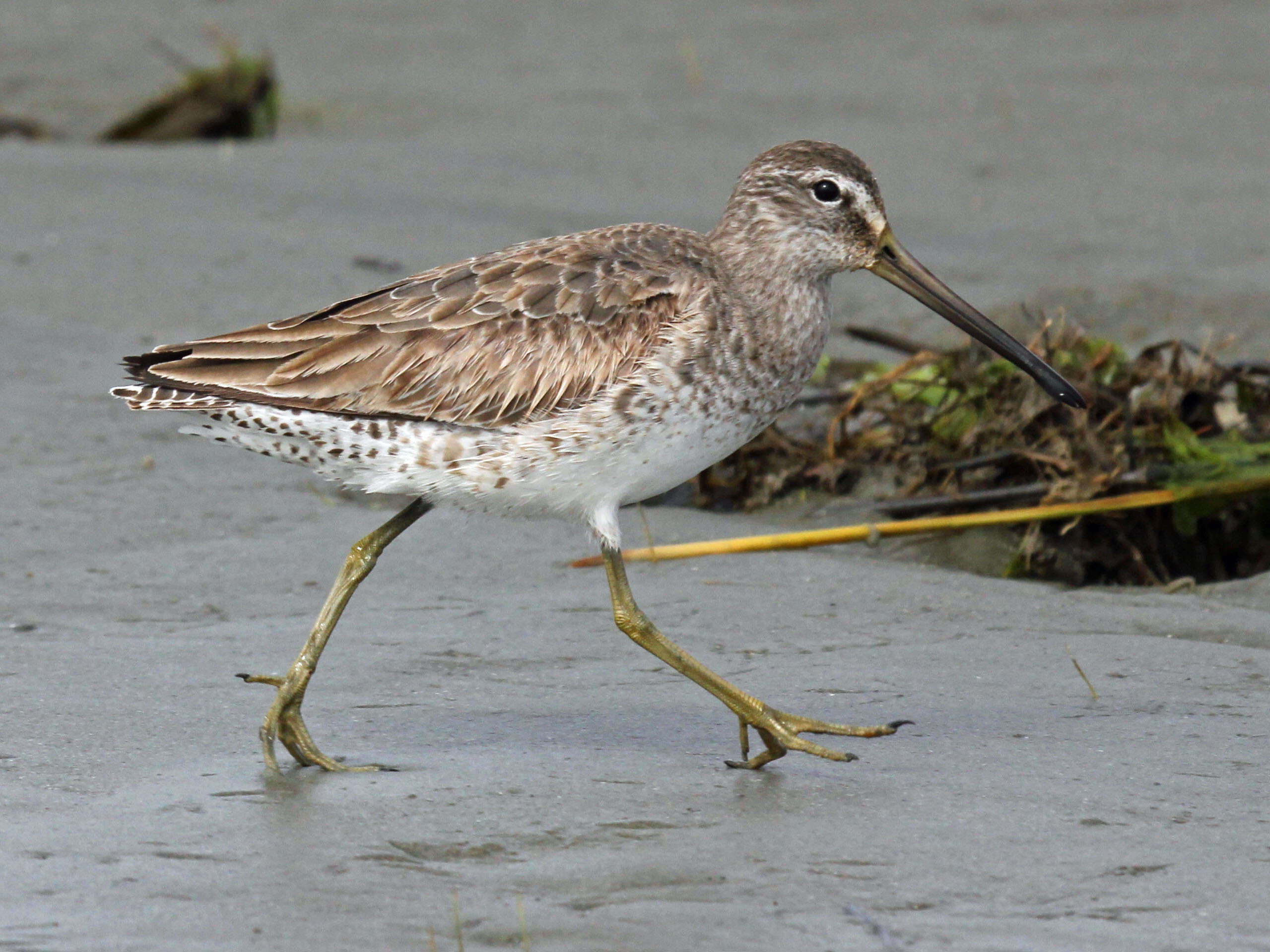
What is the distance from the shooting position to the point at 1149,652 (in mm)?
4516

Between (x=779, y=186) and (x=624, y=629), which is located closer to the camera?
(x=624, y=629)

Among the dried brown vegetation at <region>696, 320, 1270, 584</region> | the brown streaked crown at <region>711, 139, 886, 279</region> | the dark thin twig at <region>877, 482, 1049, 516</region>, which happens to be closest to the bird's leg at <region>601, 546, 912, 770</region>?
the brown streaked crown at <region>711, 139, 886, 279</region>

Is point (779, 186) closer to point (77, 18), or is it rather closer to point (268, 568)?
point (268, 568)

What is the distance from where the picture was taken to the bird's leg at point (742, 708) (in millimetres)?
3918

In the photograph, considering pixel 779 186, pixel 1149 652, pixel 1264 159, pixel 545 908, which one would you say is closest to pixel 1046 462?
pixel 1149 652

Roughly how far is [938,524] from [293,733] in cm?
224

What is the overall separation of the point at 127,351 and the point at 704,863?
4389 mm

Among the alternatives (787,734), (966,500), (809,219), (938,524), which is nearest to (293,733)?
(787,734)

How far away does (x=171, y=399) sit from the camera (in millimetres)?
4047

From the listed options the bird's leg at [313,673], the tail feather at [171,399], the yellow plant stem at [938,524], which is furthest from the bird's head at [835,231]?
the tail feather at [171,399]

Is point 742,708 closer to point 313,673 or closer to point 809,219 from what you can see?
point 313,673

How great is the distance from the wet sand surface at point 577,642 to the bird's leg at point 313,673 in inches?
2.7

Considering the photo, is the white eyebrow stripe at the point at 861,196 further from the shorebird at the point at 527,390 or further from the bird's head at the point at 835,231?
the shorebird at the point at 527,390

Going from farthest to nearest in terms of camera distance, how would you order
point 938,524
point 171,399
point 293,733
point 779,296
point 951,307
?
point 938,524 → point 951,307 → point 779,296 → point 171,399 → point 293,733
